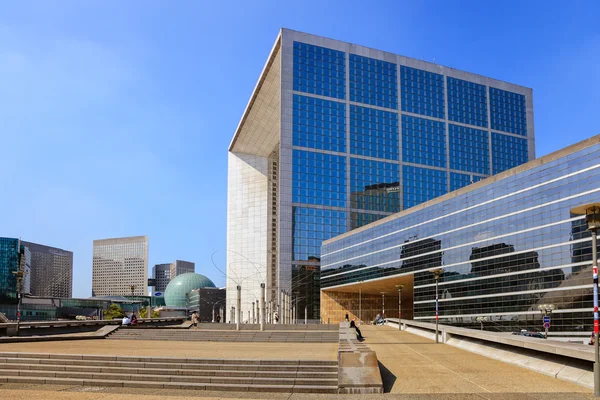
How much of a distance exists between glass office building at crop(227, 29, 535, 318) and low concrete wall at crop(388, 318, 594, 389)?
8934 cm

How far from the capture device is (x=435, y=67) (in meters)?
133

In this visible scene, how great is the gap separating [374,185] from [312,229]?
1624cm

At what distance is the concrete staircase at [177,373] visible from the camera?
18219 mm

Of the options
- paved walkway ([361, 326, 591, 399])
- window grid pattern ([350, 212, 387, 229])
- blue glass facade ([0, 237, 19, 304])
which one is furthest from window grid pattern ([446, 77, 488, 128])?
blue glass facade ([0, 237, 19, 304])

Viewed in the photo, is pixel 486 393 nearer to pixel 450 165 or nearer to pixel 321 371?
pixel 321 371

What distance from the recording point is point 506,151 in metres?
139

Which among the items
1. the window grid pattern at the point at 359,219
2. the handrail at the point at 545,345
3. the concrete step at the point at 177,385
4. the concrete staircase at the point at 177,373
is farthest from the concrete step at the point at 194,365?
the window grid pattern at the point at 359,219

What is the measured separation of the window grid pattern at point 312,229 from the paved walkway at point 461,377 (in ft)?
301

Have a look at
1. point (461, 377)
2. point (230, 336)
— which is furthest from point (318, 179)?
point (461, 377)

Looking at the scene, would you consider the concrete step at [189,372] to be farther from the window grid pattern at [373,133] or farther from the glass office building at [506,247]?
the window grid pattern at [373,133]

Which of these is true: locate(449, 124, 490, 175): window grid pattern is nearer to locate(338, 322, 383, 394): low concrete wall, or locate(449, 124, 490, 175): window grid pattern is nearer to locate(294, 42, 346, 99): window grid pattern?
locate(294, 42, 346, 99): window grid pattern

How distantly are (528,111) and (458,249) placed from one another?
3253 inches

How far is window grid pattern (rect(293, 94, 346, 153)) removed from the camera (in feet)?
391

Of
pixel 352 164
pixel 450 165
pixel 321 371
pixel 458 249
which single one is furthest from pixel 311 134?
pixel 321 371
